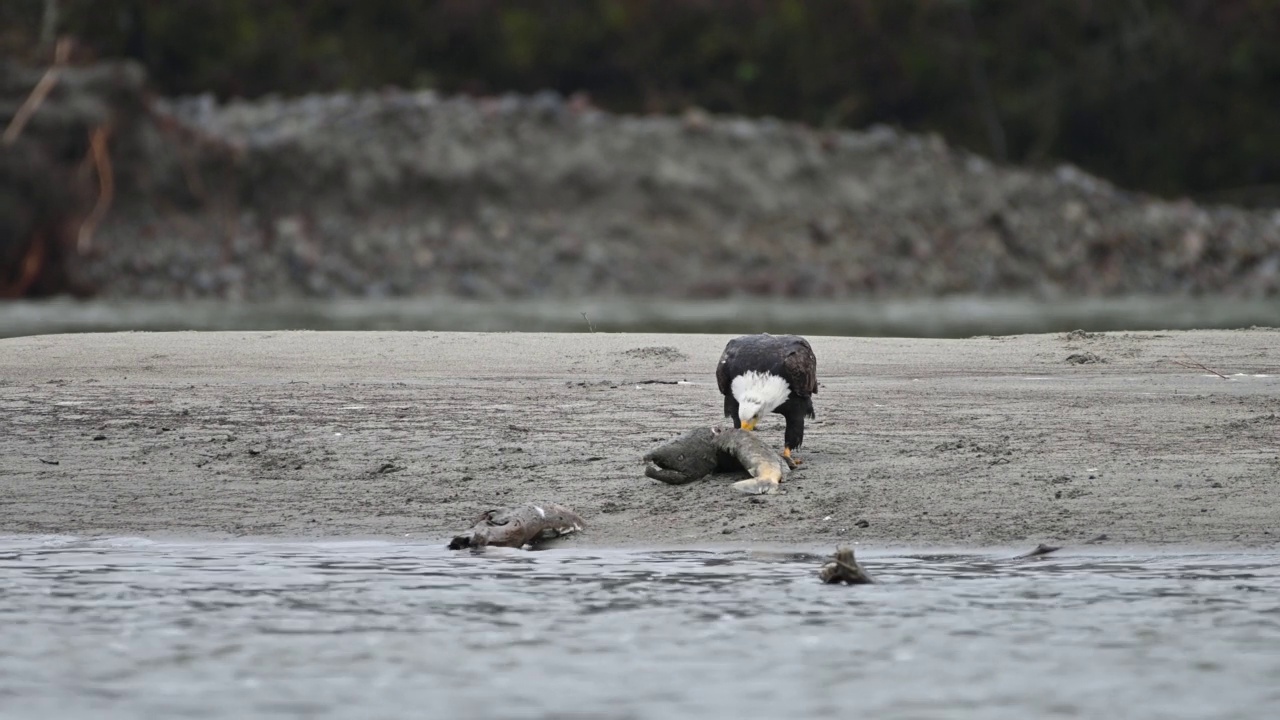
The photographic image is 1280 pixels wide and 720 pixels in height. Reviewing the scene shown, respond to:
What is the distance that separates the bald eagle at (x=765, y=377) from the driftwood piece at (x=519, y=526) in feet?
3.11

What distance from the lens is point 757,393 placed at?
856 centimetres

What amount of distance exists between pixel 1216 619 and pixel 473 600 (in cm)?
281

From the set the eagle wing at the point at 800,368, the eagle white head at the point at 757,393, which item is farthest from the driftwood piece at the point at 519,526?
the eagle wing at the point at 800,368

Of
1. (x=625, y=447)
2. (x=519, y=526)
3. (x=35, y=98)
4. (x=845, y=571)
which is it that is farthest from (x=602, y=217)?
(x=845, y=571)

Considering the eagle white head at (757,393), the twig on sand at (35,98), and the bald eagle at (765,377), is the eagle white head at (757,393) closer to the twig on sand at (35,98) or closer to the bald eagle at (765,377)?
the bald eagle at (765,377)

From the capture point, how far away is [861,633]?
22.0ft

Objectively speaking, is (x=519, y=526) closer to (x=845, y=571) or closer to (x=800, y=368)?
(x=800, y=368)

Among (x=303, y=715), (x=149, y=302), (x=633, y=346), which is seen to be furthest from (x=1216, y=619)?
(x=149, y=302)

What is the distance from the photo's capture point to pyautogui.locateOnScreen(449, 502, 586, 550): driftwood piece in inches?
325

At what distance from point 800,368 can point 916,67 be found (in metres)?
31.8

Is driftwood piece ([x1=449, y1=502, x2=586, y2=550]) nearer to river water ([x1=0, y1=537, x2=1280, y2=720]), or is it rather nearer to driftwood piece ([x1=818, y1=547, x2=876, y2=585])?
river water ([x1=0, y1=537, x2=1280, y2=720])

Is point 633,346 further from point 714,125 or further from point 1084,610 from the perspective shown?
point 714,125

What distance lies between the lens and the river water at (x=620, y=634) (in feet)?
19.4

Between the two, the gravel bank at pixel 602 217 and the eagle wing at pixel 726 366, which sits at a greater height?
the gravel bank at pixel 602 217
